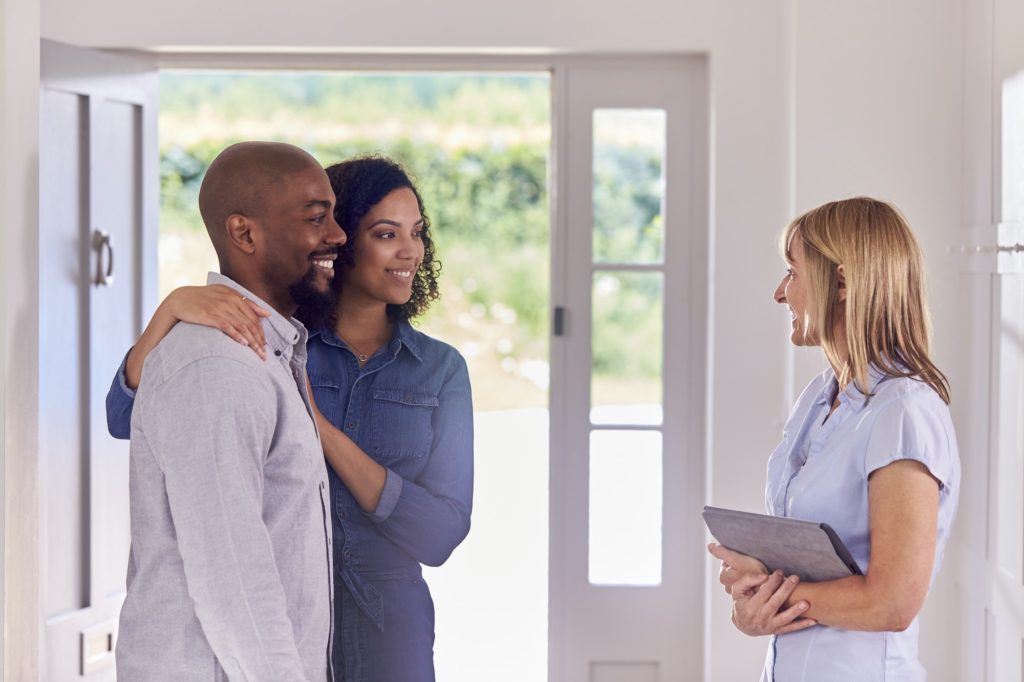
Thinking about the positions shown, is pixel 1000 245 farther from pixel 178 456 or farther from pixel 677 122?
pixel 178 456

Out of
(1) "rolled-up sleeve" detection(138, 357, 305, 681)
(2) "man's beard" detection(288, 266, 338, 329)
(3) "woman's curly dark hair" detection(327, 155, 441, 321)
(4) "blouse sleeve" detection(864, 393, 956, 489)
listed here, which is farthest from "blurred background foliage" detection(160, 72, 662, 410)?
(1) "rolled-up sleeve" detection(138, 357, 305, 681)

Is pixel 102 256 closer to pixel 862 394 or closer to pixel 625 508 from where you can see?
pixel 625 508

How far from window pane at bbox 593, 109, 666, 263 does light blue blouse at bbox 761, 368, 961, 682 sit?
1699 millimetres

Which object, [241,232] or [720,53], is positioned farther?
[720,53]

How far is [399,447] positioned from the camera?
1.99 metres

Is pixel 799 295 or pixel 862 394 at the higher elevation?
pixel 799 295

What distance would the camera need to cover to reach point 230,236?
5.70ft

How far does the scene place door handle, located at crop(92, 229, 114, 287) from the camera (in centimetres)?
297

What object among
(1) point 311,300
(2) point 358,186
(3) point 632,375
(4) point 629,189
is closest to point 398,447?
(1) point 311,300

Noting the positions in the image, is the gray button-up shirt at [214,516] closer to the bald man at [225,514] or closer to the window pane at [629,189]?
the bald man at [225,514]

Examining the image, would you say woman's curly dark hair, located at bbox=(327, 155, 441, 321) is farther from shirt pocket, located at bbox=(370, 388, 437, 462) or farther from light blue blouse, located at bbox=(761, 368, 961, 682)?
light blue blouse, located at bbox=(761, 368, 961, 682)

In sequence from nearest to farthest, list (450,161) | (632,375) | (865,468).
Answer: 1. (865,468)
2. (632,375)
3. (450,161)

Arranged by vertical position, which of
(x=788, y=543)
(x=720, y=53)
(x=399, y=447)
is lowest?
(x=788, y=543)

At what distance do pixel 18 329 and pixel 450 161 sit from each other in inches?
295
